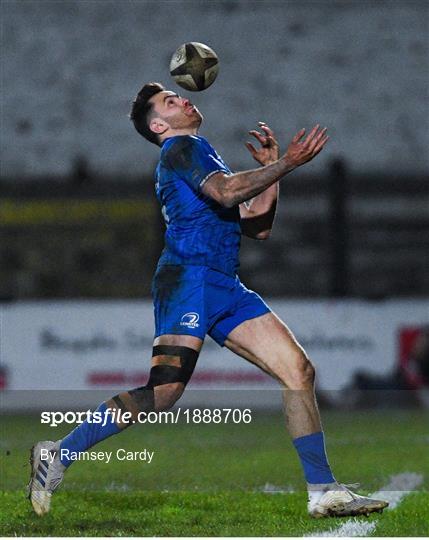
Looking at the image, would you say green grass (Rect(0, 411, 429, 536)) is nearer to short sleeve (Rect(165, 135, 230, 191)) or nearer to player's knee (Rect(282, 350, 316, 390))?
player's knee (Rect(282, 350, 316, 390))

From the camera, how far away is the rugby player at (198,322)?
6.55 m

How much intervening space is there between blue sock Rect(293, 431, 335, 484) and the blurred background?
1172 cm

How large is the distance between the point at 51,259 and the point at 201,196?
50.3ft

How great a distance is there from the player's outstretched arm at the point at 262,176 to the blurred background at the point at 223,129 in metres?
11.9

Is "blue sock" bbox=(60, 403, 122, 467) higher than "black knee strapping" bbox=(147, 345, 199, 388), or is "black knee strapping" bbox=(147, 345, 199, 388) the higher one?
"black knee strapping" bbox=(147, 345, 199, 388)

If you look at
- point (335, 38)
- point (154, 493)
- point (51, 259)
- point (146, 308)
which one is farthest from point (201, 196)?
point (335, 38)

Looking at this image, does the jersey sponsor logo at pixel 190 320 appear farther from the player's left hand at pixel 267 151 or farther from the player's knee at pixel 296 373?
the player's left hand at pixel 267 151

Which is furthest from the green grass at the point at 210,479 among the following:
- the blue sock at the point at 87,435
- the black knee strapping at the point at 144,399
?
the black knee strapping at the point at 144,399

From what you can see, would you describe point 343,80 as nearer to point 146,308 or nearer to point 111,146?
point 111,146

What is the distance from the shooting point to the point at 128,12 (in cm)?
2503

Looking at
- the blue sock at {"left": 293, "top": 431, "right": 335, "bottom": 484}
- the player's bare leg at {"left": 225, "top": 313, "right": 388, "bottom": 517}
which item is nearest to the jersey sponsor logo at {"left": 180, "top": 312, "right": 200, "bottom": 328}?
the player's bare leg at {"left": 225, "top": 313, "right": 388, "bottom": 517}

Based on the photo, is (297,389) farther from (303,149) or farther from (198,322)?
(303,149)

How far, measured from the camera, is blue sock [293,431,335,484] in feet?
21.9

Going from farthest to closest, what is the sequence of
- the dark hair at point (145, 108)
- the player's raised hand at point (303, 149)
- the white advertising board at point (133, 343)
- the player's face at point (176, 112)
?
the white advertising board at point (133, 343) < the dark hair at point (145, 108) < the player's face at point (176, 112) < the player's raised hand at point (303, 149)
